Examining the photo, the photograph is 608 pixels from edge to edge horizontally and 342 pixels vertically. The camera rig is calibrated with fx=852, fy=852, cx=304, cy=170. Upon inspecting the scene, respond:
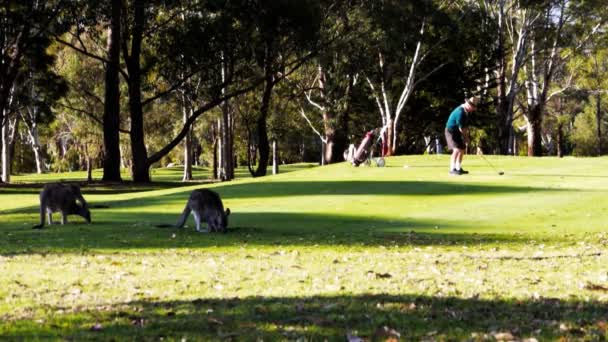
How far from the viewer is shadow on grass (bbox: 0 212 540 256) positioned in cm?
1626

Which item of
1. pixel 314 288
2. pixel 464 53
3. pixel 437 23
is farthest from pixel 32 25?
pixel 314 288

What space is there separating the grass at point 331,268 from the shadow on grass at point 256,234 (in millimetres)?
54

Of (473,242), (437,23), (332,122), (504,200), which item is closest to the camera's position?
(473,242)

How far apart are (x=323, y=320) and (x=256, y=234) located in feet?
33.2

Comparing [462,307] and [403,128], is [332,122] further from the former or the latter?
[462,307]

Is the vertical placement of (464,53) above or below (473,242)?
above

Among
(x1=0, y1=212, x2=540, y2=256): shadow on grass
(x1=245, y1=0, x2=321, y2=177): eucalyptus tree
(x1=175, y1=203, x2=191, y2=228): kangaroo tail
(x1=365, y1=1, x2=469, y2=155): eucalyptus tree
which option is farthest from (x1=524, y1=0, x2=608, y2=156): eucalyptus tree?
(x1=175, y1=203, x2=191, y2=228): kangaroo tail

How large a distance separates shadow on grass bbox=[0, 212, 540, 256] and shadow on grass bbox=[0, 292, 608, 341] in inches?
276

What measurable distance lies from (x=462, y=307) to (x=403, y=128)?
2485 inches

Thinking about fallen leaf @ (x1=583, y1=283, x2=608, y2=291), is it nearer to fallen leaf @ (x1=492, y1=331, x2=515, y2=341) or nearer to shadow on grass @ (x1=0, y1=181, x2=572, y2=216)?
fallen leaf @ (x1=492, y1=331, x2=515, y2=341)

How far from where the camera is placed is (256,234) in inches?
709

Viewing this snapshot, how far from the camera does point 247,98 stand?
7262 centimetres

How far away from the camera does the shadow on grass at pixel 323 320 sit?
24.2 ft

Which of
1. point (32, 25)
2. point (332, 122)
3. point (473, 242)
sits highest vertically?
point (32, 25)
